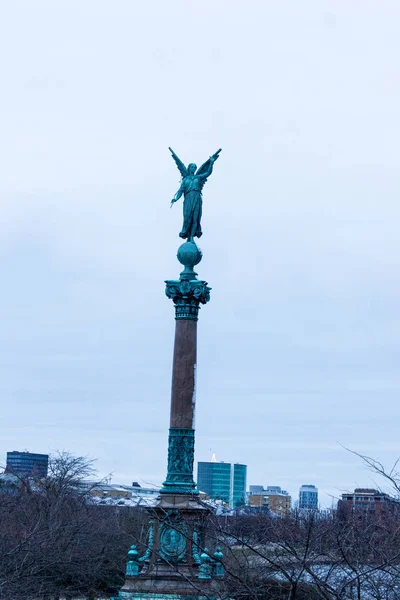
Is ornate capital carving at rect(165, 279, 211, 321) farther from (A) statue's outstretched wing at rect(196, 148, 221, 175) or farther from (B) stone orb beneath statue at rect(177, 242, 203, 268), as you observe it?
(A) statue's outstretched wing at rect(196, 148, 221, 175)

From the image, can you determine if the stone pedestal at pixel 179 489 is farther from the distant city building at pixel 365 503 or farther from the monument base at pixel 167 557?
the distant city building at pixel 365 503

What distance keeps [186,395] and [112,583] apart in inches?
608

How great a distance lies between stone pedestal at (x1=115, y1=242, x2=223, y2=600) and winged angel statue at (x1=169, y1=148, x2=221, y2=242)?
0.51 m

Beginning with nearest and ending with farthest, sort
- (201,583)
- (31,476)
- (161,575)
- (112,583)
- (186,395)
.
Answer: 1. (201,583)
2. (161,575)
3. (186,395)
4. (112,583)
5. (31,476)

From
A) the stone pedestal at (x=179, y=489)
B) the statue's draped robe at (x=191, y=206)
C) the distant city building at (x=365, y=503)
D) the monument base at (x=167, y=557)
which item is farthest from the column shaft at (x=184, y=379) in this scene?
the distant city building at (x=365, y=503)

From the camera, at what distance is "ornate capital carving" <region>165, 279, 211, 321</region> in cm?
3098

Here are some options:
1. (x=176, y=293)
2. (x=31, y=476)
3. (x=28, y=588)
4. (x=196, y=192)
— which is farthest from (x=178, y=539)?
(x=31, y=476)

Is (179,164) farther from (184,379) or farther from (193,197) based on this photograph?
(184,379)

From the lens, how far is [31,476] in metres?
66.6

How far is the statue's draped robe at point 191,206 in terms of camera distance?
32531mm

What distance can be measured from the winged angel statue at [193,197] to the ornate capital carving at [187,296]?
2.07 metres

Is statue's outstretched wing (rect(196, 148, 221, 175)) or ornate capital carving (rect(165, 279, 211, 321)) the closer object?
ornate capital carving (rect(165, 279, 211, 321))

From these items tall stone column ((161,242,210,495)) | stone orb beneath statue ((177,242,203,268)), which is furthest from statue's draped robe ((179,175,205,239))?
tall stone column ((161,242,210,495))

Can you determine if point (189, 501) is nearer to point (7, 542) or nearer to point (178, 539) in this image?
point (178, 539)
